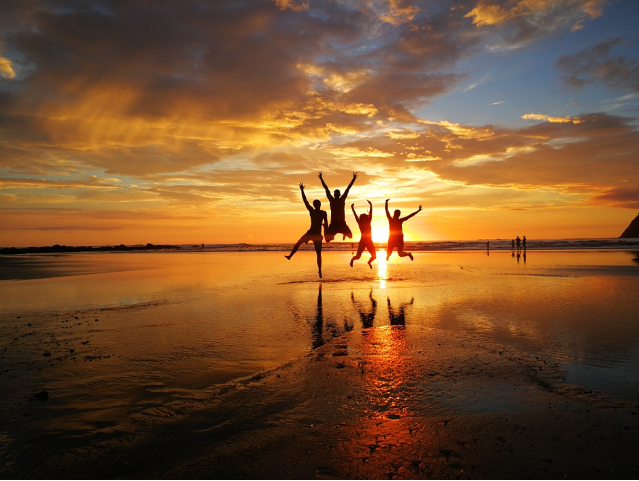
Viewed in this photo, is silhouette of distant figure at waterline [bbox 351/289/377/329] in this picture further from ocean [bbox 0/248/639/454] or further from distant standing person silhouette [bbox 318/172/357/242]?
distant standing person silhouette [bbox 318/172/357/242]

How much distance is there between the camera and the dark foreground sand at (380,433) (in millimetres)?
3859

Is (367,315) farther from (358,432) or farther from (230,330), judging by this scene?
(358,432)

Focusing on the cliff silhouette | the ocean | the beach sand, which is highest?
the cliff silhouette

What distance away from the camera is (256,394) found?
573cm

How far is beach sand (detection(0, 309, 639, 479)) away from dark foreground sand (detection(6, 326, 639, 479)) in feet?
0.05

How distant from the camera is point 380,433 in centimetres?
451

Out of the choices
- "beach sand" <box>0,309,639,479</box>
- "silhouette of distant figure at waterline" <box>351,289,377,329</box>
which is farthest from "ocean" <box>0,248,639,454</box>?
"beach sand" <box>0,309,639,479</box>

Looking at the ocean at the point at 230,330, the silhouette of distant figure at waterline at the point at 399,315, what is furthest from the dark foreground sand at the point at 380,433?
A: the silhouette of distant figure at waterline at the point at 399,315

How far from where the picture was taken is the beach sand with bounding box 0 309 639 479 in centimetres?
387

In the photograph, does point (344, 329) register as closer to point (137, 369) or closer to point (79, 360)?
point (137, 369)

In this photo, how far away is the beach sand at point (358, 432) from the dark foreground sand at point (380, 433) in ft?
0.05

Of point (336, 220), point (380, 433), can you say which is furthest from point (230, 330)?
point (336, 220)

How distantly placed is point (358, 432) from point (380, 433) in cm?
25

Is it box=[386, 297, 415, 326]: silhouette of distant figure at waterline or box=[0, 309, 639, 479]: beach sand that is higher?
box=[386, 297, 415, 326]: silhouette of distant figure at waterline
